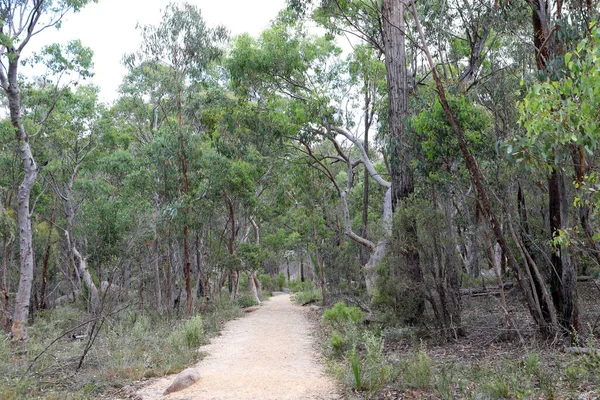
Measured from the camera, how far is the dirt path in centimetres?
602

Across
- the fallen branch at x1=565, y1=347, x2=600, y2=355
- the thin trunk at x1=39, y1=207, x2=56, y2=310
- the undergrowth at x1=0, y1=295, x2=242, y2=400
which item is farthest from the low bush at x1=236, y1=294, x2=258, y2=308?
the fallen branch at x1=565, y1=347, x2=600, y2=355

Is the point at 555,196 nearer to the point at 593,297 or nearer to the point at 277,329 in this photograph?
the point at 593,297

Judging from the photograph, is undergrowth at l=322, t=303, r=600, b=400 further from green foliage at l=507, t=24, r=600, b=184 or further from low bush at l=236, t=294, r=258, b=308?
low bush at l=236, t=294, r=258, b=308

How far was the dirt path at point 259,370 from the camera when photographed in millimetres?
6023

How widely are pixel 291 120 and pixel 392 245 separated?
855 cm

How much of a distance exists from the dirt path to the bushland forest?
0.38 metres

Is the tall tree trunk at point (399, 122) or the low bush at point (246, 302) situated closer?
the tall tree trunk at point (399, 122)

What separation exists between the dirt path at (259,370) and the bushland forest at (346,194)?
38 cm

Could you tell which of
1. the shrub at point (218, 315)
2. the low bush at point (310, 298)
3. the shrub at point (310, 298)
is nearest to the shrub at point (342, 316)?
the shrub at point (218, 315)

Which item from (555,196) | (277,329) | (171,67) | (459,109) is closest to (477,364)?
(555,196)

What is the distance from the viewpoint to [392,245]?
8.17m

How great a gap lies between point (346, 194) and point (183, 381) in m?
11.0

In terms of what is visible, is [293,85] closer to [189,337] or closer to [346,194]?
[346,194]

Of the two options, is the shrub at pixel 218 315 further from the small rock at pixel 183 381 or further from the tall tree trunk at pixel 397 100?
A: the tall tree trunk at pixel 397 100
